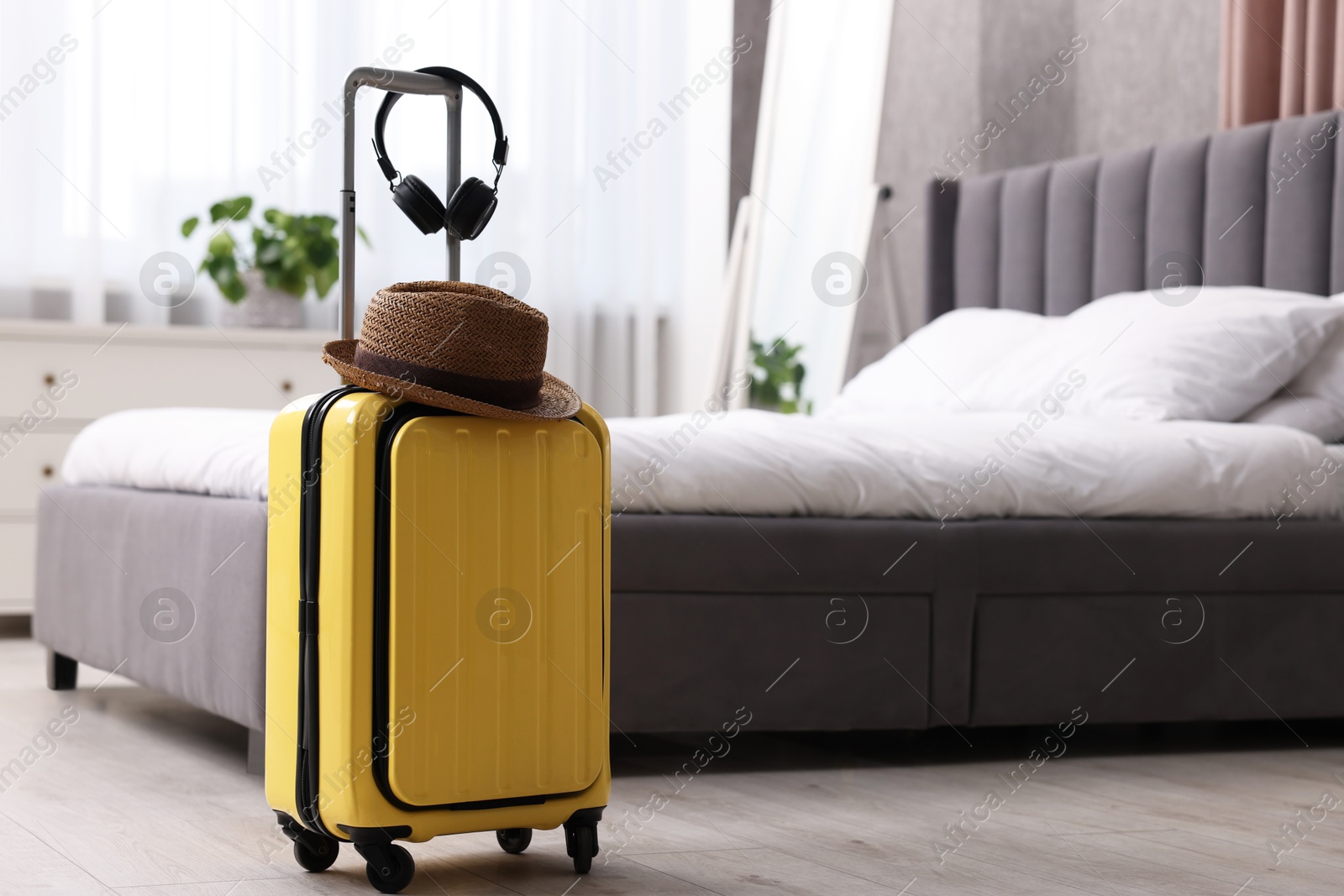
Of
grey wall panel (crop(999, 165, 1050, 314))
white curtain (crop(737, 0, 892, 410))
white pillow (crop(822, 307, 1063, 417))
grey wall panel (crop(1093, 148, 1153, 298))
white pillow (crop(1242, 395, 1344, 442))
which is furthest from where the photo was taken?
white curtain (crop(737, 0, 892, 410))

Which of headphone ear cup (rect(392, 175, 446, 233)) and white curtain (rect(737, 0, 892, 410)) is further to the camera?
white curtain (rect(737, 0, 892, 410))

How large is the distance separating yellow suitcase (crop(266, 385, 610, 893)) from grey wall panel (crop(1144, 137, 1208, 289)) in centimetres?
231

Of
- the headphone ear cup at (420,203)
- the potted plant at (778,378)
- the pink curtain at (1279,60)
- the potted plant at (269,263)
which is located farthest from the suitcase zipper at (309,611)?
the potted plant at (778,378)

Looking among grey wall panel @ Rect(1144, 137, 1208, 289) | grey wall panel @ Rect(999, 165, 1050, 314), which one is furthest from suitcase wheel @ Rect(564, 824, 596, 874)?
grey wall panel @ Rect(999, 165, 1050, 314)

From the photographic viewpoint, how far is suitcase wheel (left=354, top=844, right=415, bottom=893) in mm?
1601

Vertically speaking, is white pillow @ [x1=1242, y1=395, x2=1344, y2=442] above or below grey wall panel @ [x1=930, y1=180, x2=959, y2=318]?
below

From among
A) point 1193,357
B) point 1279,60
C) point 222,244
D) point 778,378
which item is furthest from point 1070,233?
point 222,244

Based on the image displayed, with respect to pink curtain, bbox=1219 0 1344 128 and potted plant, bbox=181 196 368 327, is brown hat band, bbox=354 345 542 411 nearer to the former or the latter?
pink curtain, bbox=1219 0 1344 128

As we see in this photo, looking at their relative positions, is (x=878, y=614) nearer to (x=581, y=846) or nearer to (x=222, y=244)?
(x=581, y=846)

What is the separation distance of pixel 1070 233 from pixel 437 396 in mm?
2708

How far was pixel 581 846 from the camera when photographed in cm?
172

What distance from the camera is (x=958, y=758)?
2543mm

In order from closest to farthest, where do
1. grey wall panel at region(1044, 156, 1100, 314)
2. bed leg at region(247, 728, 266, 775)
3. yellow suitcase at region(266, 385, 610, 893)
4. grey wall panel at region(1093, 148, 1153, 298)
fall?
yellow suitcase at region(266, 385, 610, 893), bed leg at region(247, 728, 266, 775), grey wall panel at region(1093, 148, 1153, 298), grey wall panel at region(1044, 156, 1100, 314)

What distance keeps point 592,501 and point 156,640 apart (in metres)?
1.20
